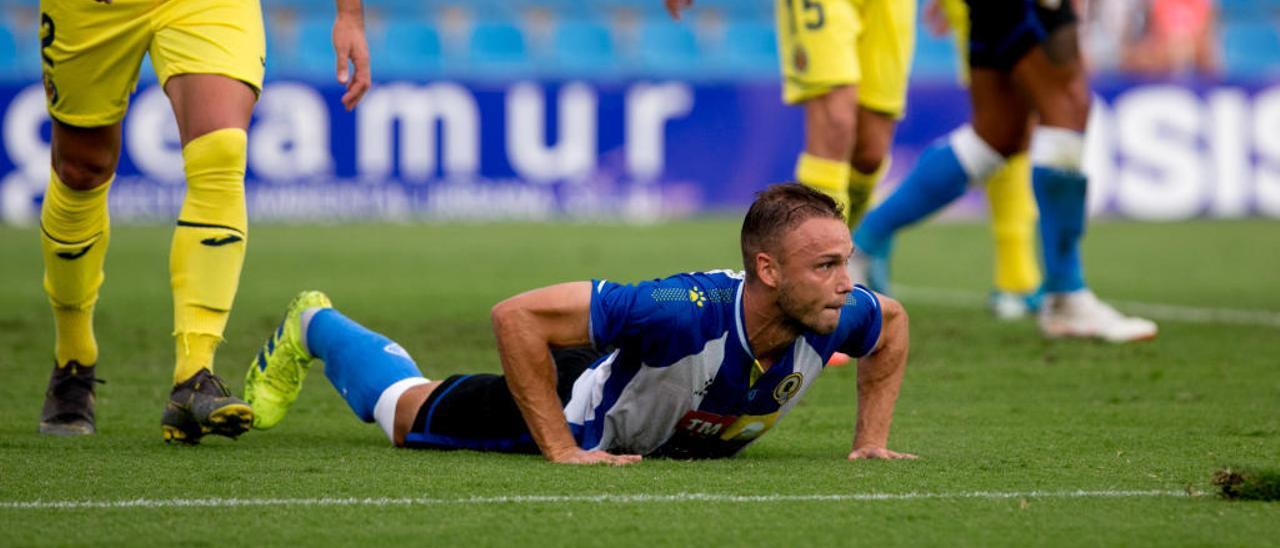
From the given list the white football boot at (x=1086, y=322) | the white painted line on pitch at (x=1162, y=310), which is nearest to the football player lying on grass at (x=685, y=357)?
the white football boot at (x=1086, y=322)

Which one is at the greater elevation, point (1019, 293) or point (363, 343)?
point (363, 343)


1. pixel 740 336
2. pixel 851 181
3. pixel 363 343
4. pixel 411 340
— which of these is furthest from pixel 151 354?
pixel 740 336

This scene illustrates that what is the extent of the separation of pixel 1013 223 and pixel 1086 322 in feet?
3.43

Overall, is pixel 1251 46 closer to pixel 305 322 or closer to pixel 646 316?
pixel 305 322

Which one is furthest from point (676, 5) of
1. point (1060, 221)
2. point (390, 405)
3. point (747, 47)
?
point (747, 47)

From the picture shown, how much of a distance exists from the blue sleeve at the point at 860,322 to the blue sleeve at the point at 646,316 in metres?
0.41

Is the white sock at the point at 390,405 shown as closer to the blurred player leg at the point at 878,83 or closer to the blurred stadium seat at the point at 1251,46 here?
the blurred player leg at the point at 878,83

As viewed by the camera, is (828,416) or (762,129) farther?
(762,129)

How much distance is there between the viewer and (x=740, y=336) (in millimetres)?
4250

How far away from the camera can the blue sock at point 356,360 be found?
5.02 m

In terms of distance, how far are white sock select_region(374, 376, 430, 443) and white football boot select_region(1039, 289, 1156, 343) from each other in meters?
3.39

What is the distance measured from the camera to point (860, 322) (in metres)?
4.49

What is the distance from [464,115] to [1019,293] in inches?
370

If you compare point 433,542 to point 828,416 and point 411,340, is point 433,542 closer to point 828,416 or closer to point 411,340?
point 828,416
